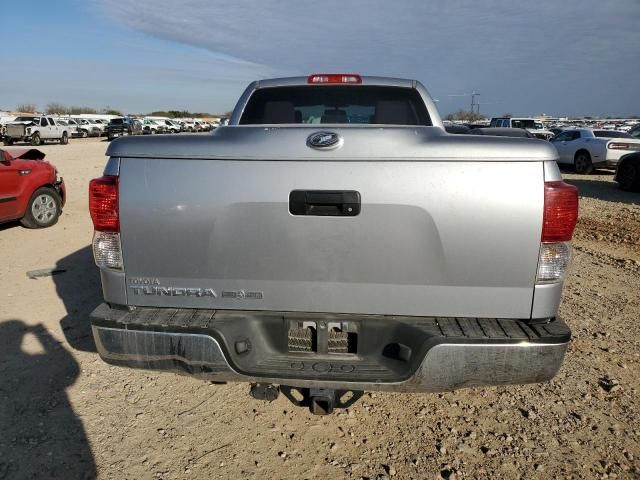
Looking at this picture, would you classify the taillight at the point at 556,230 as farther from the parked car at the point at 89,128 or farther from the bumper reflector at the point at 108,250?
the parked car at the point at 89,128

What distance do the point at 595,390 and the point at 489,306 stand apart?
1.71 metres

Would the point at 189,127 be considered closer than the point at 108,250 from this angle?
No

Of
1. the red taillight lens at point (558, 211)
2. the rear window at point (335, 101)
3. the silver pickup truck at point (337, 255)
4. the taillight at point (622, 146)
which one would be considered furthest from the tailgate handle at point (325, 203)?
the taillight at point (622, 146)

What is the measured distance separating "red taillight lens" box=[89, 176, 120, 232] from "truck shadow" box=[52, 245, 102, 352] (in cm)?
193

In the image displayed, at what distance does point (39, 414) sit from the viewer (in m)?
2.98

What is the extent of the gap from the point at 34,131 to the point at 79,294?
36.6 m

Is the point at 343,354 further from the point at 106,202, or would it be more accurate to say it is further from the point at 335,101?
the point at 335,101

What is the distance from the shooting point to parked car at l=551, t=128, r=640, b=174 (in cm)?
1565

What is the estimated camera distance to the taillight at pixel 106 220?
2.30 meters

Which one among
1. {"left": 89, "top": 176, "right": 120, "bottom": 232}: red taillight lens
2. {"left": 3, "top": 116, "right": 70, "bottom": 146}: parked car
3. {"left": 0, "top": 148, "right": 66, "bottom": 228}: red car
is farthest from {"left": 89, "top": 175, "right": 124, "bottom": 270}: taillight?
{"left": 3, "top": 116, "right": 70, "bottom": 146}: parked car

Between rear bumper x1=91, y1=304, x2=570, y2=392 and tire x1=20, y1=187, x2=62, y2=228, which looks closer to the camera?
rear bumper x1=91, y1=304, x2=570, y2=392

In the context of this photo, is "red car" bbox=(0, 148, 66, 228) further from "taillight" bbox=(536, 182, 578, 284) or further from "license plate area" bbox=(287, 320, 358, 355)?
"taillight" bbox=(536, 182, 578, 284)

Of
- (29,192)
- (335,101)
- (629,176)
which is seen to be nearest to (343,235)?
(335,101)

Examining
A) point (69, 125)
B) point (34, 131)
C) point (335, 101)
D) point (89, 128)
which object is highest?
point (335, 101)
